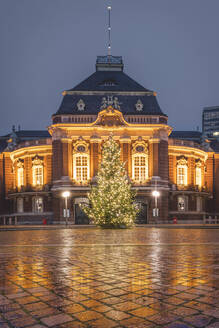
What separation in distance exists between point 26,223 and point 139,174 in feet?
47.3

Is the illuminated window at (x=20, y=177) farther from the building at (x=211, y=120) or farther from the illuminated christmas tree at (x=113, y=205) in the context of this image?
the building at (x=211, y=120)

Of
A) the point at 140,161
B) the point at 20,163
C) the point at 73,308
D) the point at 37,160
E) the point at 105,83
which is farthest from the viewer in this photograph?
the point at 105,83

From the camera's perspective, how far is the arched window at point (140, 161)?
131 ft

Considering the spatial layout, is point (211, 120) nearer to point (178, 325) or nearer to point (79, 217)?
point (79, 217)

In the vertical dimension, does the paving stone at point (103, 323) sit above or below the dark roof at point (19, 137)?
below

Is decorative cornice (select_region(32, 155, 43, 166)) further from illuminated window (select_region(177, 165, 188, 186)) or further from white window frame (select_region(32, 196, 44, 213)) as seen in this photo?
illuminated window (select_region(177, 165, 188, 186))

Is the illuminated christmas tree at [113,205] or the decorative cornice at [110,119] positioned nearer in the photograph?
the illuminated christmas tree at [113,205]

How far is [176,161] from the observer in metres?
42.6

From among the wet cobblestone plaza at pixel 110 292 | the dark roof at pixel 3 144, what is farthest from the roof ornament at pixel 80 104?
the wet cobblestone plaza at pixel 110 292

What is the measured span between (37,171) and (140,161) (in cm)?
1241

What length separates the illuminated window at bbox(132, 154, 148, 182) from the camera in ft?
131

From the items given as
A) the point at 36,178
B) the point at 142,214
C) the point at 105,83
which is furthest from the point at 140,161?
the point at 36,178

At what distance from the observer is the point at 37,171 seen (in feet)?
138

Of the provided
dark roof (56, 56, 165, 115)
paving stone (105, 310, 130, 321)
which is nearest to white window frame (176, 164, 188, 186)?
dark roof (56, 56, 165, 115)
